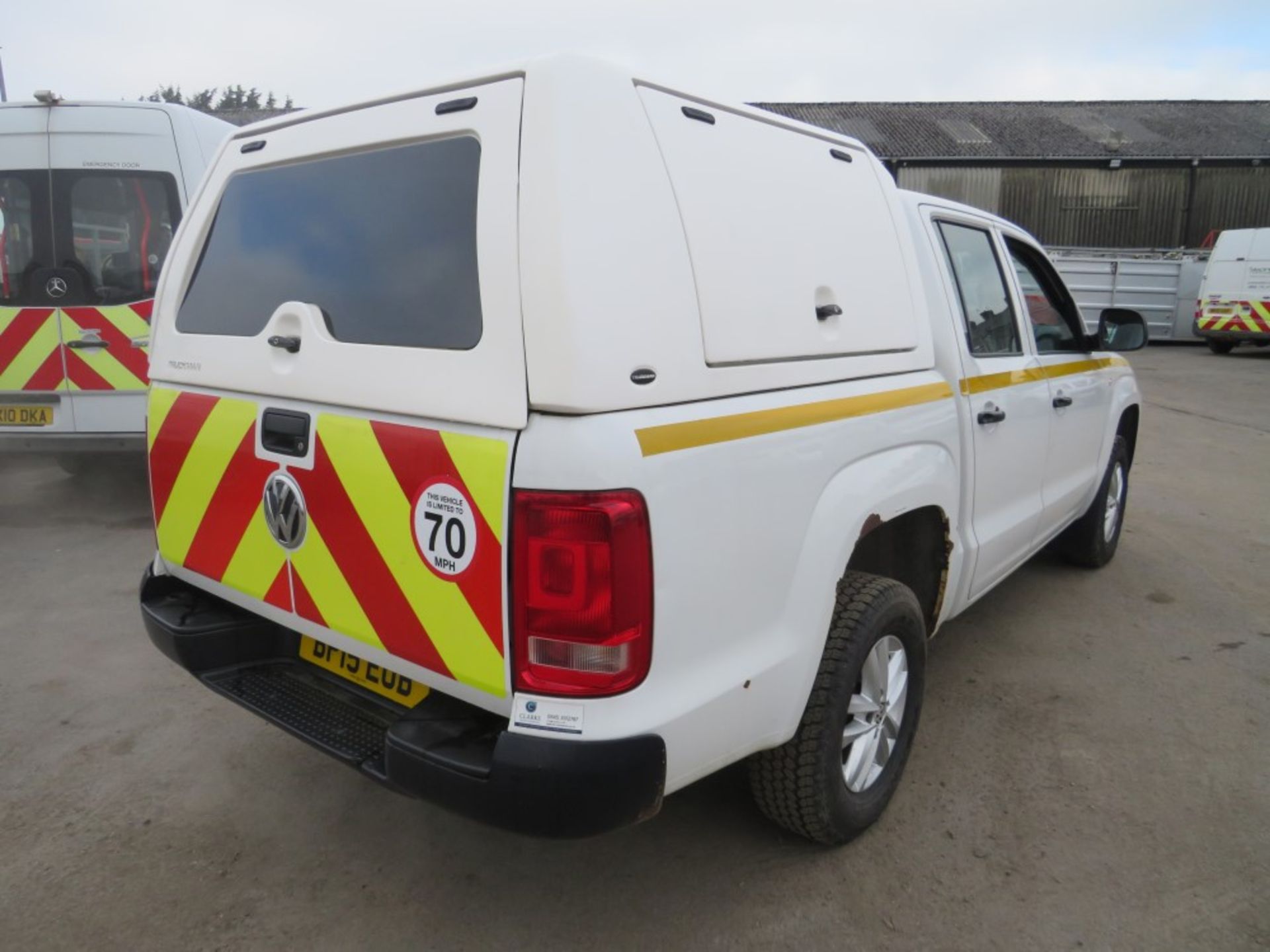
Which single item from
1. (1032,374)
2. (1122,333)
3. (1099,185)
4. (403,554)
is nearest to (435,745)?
(403,554)

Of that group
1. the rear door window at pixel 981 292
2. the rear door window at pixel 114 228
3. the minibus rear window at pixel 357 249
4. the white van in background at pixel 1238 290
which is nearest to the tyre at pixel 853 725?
the rear door window at pixel 981 292

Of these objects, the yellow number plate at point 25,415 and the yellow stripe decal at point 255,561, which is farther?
the yellow number plate at point 25,415

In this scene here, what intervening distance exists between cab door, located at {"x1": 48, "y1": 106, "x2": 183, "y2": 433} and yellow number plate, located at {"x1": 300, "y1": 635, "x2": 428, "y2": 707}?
3934 mm

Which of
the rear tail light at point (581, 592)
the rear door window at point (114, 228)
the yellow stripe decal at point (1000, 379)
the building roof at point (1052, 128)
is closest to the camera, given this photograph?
the rear tail light at point (581, 592)

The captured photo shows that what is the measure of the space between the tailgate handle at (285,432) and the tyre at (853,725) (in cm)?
137

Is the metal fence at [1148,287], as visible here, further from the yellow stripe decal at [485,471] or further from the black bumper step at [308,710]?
the yellow stripe decal at [485,471]

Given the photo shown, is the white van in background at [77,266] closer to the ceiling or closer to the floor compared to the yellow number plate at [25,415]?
closer to the ceiling

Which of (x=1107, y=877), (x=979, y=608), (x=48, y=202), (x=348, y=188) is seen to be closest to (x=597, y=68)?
(x=348, y=188)

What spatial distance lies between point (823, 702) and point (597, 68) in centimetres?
155

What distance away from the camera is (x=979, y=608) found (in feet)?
14.5

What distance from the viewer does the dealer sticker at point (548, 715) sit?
1.77m

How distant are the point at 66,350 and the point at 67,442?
22.1 inches

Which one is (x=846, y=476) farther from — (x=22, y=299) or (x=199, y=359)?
(x=22, y=299)

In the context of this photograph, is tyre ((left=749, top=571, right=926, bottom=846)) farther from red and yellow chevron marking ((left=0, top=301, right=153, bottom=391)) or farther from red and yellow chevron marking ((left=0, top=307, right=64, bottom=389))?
red and yellow chevron marking ((left=0, top=307, right=64, bottom=389))
